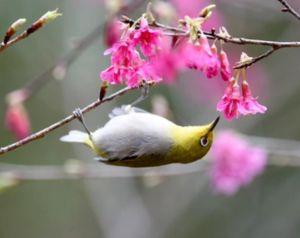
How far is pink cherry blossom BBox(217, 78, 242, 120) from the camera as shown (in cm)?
218

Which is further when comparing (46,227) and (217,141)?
(46,227)

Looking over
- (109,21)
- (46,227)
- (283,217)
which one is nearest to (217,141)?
(109,21)

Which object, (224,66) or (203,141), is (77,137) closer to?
(203,141)

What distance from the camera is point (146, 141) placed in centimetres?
263

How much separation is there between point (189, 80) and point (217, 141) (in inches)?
80.0

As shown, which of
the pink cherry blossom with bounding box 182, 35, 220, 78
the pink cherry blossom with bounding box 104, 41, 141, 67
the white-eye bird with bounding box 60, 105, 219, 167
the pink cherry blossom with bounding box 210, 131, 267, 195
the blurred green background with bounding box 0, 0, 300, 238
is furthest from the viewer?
the blurred green background with bounding box 0, 0, 300, 238

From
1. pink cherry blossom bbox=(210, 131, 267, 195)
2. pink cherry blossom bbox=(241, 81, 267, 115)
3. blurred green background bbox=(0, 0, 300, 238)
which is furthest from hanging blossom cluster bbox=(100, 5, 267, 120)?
blurred green background bbox=(0, 0, 300, 238)

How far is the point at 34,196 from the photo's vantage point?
27.3 feet

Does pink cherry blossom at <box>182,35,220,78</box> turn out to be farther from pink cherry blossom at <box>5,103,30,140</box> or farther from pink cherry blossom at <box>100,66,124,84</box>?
pink cherry blossom at <box>5,103,30,140</box>

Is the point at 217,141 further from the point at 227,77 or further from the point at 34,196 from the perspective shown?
the point at 34,196

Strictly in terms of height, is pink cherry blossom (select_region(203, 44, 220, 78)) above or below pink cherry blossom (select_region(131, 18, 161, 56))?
below

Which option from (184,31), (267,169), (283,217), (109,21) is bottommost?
(283,217)

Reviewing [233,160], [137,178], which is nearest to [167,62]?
[233,160]

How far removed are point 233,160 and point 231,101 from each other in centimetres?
216
